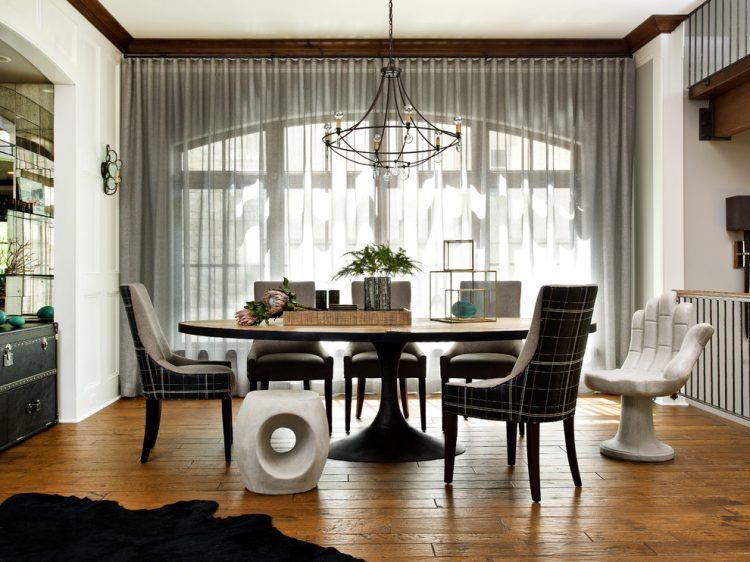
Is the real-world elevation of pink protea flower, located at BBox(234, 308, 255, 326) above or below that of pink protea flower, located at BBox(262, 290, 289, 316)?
below

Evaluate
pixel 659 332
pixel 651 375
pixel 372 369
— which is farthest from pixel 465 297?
pixel 651 375

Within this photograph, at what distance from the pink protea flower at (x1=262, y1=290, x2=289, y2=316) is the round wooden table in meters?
0.11

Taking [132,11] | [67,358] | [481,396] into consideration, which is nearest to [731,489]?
[481,396]

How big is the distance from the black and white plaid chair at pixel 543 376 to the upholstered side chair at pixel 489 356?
90 centimetres

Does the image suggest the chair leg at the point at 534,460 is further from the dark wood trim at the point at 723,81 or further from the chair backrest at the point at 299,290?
the dark wood trim at the point at 723,81

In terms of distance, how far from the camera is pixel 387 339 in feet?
10.4

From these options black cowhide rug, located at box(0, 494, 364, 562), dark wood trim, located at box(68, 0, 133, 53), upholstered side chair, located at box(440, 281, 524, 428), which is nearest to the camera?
black cowhide rug, located at box(0, 494, 364, 562)

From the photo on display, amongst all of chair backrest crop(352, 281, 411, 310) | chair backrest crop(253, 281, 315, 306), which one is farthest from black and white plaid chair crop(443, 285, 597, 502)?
chair backrest crop(253, 281, 315, 306)

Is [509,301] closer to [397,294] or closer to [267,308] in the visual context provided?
[397,294]

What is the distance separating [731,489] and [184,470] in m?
2.54

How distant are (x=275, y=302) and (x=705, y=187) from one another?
3.53 metres

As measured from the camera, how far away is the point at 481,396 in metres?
3.16

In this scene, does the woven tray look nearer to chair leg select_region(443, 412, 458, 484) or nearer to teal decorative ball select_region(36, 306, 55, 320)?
chair leg select_region(443, 412, 458, 484)

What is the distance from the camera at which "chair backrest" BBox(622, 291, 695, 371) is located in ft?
13.1
